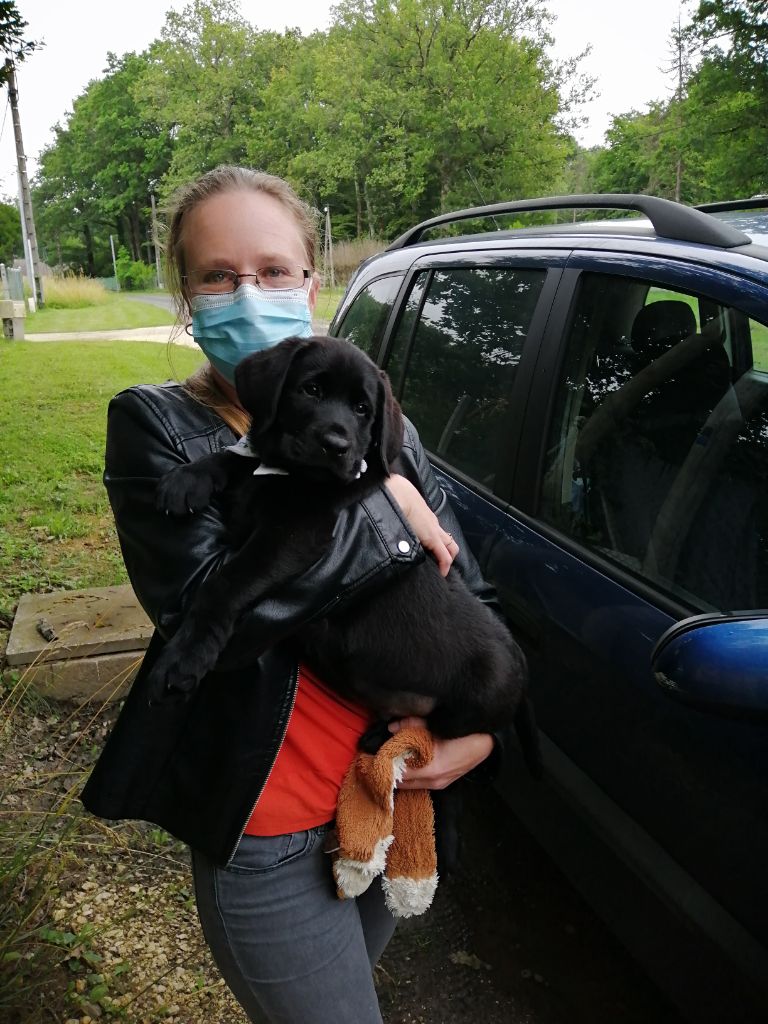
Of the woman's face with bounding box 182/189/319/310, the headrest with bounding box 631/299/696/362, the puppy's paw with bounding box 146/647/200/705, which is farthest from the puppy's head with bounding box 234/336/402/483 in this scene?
the headrest with bounding box 631/299/696/362

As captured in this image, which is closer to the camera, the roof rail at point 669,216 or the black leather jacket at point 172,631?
the black leather jacket at point 172,631

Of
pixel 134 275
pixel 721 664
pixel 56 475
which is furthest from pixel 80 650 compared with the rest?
pixel 134 275

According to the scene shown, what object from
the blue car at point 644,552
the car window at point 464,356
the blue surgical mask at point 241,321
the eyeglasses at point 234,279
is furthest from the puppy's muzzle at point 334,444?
the car window at point 464,356

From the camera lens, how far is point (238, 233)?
1.77m

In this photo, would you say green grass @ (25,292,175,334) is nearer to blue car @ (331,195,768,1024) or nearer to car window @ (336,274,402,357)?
car window @ (336,274,402,357)

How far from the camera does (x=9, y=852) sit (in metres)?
2.70

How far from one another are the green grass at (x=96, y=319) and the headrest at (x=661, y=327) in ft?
71.3

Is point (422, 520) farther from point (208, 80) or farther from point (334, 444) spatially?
point (208, 80)

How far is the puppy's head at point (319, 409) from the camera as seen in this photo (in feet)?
5.64

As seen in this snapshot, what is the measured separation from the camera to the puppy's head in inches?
67.7

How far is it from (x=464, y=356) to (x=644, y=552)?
4.57ft

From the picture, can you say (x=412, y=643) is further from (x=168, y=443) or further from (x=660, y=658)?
(x=168, y=443)

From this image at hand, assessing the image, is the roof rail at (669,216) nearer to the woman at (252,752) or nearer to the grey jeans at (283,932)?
the woman at (252,752)

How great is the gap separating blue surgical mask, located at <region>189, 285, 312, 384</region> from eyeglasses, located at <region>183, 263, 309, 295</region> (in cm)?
1
